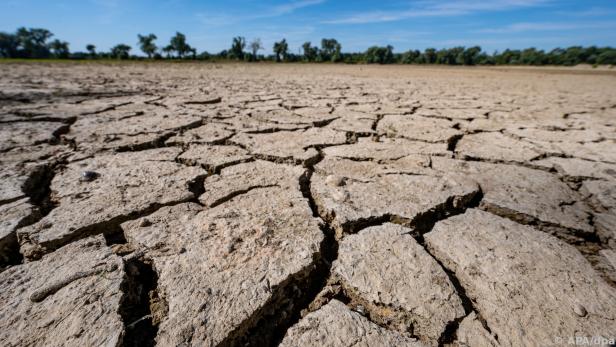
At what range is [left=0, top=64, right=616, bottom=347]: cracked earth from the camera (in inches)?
24.0

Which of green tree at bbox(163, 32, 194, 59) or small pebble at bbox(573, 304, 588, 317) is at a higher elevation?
green tree at bbox(163, 32, 194, 59)

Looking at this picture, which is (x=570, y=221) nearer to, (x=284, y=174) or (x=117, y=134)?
(x=284, y=174)

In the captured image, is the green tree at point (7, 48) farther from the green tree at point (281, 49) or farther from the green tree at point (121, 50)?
the green tree at point (281, 49)

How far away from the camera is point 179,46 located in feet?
126

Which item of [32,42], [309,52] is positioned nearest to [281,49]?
[309,52]

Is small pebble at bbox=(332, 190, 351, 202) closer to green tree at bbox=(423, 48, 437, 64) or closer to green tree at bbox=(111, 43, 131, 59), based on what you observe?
green tree at bbox=(423, 48, 437, 64)

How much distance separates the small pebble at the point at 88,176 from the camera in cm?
122

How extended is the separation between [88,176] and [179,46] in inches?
1736

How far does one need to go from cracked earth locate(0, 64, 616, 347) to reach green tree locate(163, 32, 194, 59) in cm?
4139

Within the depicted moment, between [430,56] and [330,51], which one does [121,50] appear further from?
[430,56]

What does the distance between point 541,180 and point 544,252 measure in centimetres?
64

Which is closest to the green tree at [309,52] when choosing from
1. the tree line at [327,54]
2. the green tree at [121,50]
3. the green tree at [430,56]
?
the tree line at [327,54]

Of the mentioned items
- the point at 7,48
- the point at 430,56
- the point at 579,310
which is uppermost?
the point at 7,48

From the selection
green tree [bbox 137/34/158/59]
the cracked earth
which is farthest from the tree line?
the cracked earth
